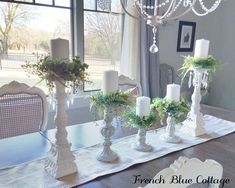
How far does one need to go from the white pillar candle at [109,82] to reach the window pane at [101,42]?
5.92 feet

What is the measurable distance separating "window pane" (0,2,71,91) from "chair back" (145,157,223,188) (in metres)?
1.99

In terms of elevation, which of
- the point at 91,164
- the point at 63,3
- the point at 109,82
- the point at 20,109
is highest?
the point at 63,3

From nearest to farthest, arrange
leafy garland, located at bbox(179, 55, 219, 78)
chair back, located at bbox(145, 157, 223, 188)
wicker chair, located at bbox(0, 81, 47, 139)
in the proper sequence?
chair back, located at bbox(145, 157, 223, 188) < leafy garland, located at bbox(179, 55, 219, 78) < wicker chair, located at bbox(0, 81, 47, 139)

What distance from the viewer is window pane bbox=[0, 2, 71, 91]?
249 centimetres

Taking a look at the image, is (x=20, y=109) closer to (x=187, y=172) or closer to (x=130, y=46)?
(x=187, y=172)

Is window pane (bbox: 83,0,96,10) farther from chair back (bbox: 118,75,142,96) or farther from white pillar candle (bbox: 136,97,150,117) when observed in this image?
white pillar candle (bbox: 136,97,150,117)

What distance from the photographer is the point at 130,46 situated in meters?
3.11

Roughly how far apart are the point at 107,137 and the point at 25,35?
1.78 meters

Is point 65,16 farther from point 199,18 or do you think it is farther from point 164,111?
point 199,18

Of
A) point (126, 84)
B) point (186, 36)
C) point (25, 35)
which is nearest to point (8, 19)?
point (25, 35)

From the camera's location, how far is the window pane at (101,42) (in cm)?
300

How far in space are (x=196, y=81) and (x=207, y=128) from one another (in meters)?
0.36

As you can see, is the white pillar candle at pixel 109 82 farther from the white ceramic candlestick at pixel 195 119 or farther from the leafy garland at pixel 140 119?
the white ceramic candlestick at pixel 195 119

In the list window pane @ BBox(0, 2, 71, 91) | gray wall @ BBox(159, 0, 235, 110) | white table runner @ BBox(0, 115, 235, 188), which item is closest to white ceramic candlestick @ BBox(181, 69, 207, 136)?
white table runner @ BBox(0, 115, 235, 188)
